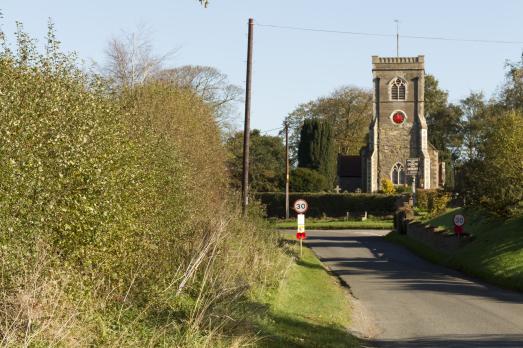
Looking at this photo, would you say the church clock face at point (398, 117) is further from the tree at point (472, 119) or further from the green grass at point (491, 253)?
the green grass at point (491, 253)

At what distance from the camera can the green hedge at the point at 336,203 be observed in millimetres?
75062

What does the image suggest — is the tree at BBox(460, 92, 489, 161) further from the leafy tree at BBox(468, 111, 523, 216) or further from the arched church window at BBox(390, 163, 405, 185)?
the leafy tree at BBox(468, 111, 523, 216)

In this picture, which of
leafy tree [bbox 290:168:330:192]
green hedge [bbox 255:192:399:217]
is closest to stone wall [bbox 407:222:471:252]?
green hedge [bbox 255:192:399:217]

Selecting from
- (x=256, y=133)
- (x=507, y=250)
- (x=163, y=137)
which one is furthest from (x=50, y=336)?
(x=256, y=133)

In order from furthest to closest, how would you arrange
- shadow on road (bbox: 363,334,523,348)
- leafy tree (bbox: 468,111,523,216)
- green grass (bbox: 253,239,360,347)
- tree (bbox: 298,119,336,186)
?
1. tree (bbox: 298,119,336,186)
2. leafy tree (bbox: 468,111,523,216)
3. shadow on road (bbox: 363,334,523,348)
4. green grass (bbox: 253,239,360,347)

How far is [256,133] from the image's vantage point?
99.4 m

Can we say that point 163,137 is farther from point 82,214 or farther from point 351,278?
point 351,278

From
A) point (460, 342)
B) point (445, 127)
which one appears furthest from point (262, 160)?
point (460, 342)

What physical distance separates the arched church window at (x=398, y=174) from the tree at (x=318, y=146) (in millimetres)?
13289

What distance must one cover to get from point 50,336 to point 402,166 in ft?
246

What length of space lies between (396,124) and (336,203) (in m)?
11.9

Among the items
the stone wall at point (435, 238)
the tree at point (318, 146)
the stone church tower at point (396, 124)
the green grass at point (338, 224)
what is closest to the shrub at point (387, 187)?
the stone church tower at point (396, 124)

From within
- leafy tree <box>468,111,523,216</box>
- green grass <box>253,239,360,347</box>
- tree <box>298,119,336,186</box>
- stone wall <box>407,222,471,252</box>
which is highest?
tree <box>298,119,336,186</box>

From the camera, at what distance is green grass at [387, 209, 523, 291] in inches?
1067
